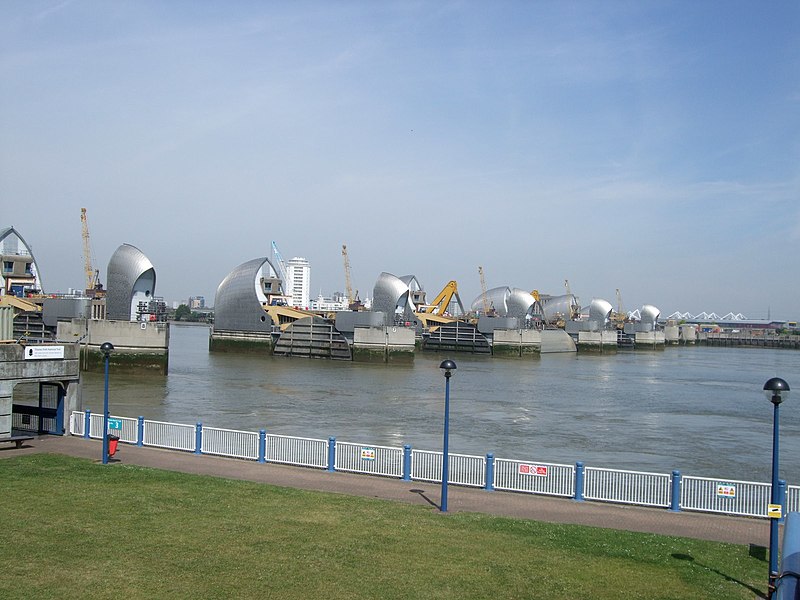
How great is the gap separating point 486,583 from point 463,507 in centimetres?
450

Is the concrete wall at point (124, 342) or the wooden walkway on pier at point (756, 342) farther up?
the concrete wall at point (124, 342)

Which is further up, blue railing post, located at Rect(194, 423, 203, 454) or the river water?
blue railing post, located at Rect(194, 423, 203, 454)

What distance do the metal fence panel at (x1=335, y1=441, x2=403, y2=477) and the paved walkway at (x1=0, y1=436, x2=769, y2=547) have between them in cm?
31

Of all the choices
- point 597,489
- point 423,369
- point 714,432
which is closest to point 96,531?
point 597,489

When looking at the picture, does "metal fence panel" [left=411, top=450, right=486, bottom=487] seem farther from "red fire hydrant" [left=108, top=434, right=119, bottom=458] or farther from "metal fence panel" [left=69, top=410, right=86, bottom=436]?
"metal fence panel" [left=69, top=410, right=86, bottom=436]

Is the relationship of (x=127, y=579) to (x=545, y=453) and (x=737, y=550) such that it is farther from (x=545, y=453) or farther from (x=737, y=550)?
(x=545, y=453)

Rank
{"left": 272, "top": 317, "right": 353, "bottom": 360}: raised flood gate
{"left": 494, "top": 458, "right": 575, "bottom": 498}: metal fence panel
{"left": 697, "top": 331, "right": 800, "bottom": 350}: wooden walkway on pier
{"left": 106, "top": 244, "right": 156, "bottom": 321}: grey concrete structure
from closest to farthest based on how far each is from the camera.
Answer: {"left": 494, "top": 458, "right": 575, "bottom": 498}: metal fence panel
{"left": 106, "top": 244, "right": 156, "bottom": 321}: grey concrete structure
{"left": 272, "top": 317, "right": 353, "bottom": 360}: raised flood gate
{"left": 697, "top": 331, "right": 800, "bottom": 350}: wooden walkway on pier

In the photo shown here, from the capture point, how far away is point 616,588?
31.7 feet

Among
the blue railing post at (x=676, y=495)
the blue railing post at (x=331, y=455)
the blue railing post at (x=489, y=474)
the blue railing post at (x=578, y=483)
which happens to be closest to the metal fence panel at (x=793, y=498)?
the blue railing post at (x=676, y=495)

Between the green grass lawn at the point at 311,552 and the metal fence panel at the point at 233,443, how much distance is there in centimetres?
411

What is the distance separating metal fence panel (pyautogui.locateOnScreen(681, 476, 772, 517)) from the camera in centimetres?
1438

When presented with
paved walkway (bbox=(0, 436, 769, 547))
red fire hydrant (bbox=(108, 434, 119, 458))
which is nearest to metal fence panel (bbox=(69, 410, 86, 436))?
paved walkway (bbox=(0, 436, 769, 547))

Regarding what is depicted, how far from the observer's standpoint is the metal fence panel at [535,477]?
1549 cm

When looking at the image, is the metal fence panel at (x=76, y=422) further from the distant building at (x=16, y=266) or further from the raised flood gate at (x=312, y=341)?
the distant building at (x=16, y=266)
